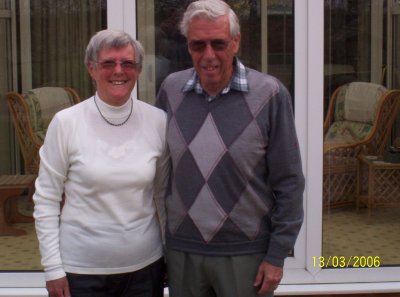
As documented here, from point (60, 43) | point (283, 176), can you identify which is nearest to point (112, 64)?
point (283, 176)

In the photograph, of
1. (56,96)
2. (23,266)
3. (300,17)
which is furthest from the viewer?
(56,96)

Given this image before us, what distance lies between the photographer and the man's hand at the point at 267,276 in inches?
82.9

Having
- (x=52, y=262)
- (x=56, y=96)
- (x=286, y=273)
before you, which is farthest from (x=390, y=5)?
(x=52, y=262)

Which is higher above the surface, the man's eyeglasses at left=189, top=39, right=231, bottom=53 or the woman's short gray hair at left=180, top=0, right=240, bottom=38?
the woman's short gray hair at left=180, top=0, right=240, bottom=38

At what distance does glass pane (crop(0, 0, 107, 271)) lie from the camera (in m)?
3.87

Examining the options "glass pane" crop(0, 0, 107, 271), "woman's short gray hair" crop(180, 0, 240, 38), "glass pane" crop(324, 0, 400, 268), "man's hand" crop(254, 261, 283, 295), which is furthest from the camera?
"glass pane" crop(0, 0, 107, 271)

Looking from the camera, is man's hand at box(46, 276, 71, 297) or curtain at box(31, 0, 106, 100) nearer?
man's hand at box(46, 276, 71, 297)

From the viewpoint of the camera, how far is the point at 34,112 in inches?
157

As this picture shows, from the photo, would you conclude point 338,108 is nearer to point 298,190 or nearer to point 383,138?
point 383,138

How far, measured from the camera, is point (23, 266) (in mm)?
3691

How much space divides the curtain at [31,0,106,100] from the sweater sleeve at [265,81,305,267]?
1.94 metres

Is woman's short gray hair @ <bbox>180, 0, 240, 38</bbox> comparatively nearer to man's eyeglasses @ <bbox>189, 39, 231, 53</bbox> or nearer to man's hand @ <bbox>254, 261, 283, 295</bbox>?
man's eyeglasses @ <bbox>189, 39, 231, 53</bbox>

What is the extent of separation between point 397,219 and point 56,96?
206 cm

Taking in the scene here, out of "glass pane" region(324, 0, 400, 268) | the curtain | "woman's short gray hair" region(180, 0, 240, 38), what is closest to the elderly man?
"woman's short gray hair" region(180, 0, 240, 38)
